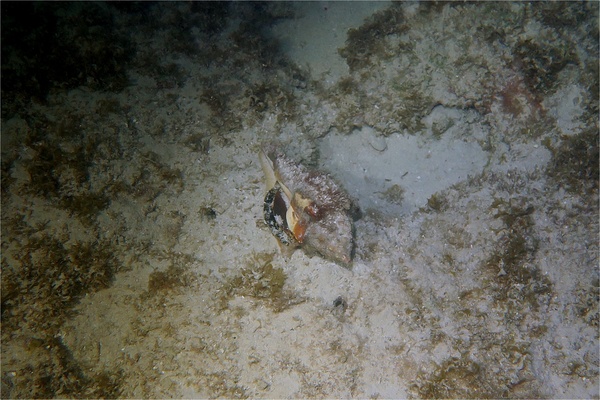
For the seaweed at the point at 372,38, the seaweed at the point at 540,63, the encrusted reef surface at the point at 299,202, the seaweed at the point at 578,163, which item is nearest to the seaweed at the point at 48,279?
the encrusted reef surface at the point at 299,202

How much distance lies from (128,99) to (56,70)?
783mm

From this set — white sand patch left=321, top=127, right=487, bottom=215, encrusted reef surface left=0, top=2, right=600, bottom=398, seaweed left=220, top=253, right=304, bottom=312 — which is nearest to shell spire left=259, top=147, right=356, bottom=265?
encrusted reef surface left=0, top=2, right=600, bottom=398

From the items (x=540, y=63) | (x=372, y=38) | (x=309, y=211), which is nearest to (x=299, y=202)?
(x=309, y=211)

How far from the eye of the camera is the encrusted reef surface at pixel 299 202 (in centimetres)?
308

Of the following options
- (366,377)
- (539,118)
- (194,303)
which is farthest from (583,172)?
(194,303)

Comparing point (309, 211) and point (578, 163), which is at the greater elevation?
point (578, 163)

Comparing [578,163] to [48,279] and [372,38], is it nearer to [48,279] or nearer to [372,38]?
[372,38]

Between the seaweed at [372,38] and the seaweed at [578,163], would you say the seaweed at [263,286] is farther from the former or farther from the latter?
the seaweed at [578,163]

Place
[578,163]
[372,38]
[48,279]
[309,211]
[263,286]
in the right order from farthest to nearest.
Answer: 1. [372,38]
2. [578,163]
3. [263,286]
4. [48,279]
5. [309,211]

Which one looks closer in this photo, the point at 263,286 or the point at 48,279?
the point at 48,279

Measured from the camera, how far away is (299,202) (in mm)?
2982

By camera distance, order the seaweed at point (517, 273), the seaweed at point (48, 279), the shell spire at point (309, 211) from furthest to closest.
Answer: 1. the seaweed at point (517, 273)
2. the seaweed at point (48, 279)
3. the shell spire at point (309, 211)

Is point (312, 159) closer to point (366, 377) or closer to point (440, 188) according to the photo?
point (440, 188)

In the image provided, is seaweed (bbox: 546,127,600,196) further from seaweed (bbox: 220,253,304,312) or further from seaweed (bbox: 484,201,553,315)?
seaweed (bbox: 220,253,304,312)
